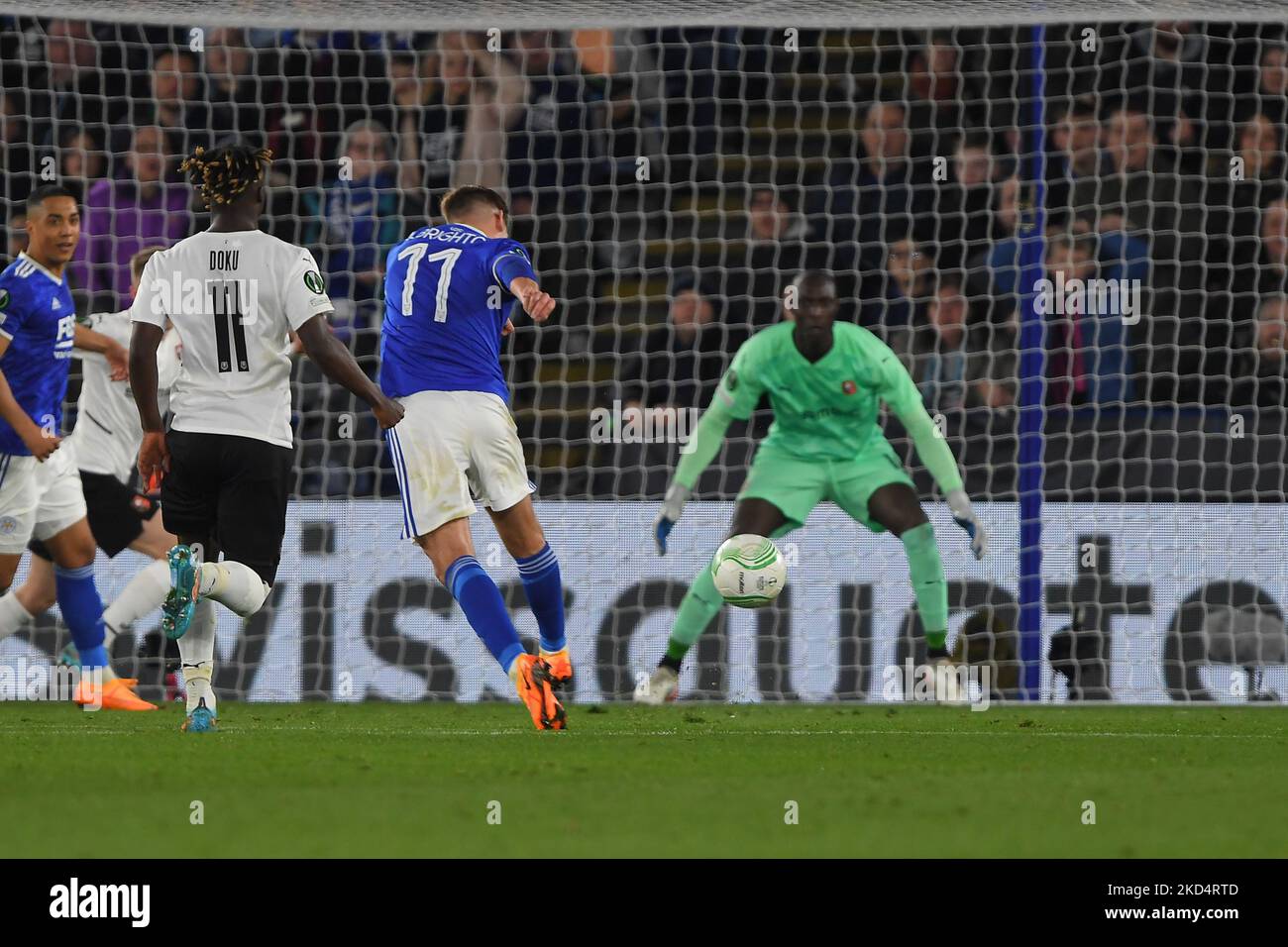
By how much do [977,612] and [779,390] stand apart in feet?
5.23

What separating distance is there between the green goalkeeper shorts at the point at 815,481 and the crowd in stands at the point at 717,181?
114 cm

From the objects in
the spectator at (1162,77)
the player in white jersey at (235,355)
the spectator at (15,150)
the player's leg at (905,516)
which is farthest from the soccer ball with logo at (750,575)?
the spectator at (15,150)

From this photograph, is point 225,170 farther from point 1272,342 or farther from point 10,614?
point 1272,342

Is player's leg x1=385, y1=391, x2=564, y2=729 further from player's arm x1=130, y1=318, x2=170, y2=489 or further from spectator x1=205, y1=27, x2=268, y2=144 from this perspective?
spectator x1=205, y1=27, x2=268, y2=144

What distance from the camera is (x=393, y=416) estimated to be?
6.37 m

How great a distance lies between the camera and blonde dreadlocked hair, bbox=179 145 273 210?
20.1 feet

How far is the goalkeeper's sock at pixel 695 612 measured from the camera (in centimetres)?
894

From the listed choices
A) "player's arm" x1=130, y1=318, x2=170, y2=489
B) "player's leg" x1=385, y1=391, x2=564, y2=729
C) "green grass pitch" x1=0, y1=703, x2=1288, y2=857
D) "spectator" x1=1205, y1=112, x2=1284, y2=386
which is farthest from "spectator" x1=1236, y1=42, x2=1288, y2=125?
"player's arm" x1=130, y1=318, x2=170, y2=489

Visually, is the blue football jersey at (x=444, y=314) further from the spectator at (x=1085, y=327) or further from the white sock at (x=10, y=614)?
the spectator at (x=1085, y=327)

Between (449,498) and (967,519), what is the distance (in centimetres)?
306

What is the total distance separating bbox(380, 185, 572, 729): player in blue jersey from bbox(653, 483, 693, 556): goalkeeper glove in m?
1.80

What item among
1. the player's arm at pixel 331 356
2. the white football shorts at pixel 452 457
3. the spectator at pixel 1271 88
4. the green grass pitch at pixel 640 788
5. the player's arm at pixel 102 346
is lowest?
the green grass pitch at pixel 640 788
